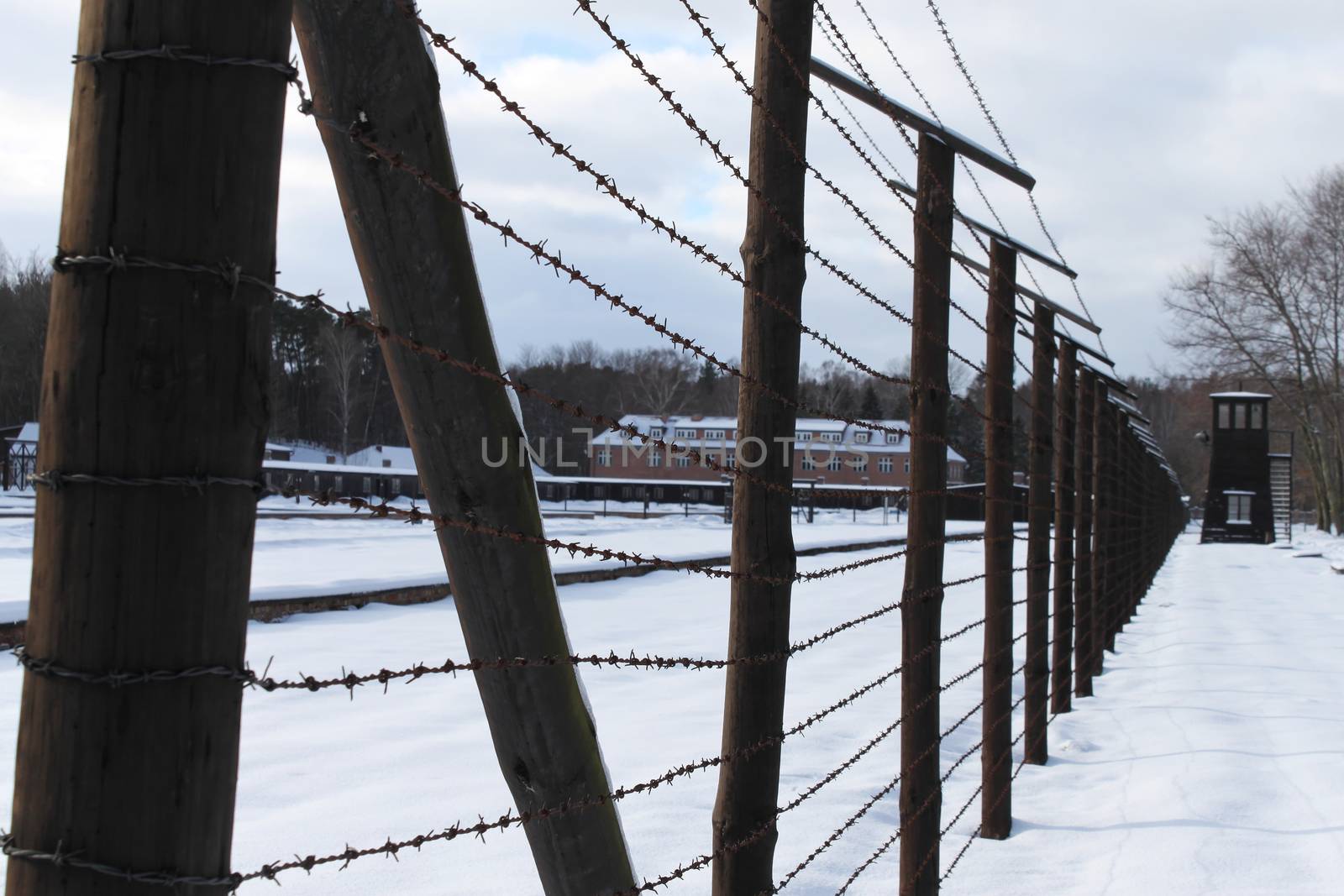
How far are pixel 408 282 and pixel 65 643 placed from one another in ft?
2.58

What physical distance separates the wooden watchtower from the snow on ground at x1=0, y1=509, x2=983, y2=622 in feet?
47.3

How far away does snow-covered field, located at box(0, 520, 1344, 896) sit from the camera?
14.3 ft

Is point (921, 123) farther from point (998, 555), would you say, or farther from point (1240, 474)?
point (1240, 474)

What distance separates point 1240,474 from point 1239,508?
122cm

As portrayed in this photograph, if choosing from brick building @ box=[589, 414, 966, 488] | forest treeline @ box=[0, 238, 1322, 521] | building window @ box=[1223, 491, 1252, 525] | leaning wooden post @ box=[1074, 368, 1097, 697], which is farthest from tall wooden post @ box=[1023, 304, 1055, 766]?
brick building @ box=[589, 414, 966, 488]

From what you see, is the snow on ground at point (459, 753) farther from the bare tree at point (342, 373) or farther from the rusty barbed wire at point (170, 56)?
the bare tree at point (342, 373)

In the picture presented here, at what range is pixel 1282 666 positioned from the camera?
934 centimetres

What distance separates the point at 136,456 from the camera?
1.22 metres

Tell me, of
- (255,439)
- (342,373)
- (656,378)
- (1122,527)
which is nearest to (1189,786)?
(255,439)

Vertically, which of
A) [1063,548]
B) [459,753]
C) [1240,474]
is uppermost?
[1240,474]

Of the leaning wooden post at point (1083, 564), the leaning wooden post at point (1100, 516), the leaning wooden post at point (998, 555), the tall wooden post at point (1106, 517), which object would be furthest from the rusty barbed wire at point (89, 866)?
the tall wooden post at point (1106, 517)

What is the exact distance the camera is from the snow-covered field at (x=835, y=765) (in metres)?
4.35

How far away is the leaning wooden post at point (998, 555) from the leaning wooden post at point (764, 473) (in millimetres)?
2573

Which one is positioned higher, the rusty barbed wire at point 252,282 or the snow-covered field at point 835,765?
the rusty barbed wire at point 252,282
